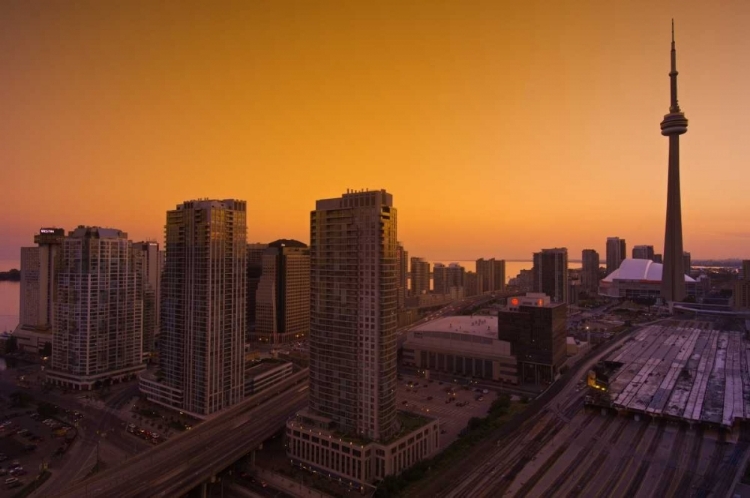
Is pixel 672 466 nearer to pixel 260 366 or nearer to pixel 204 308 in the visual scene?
pixel 260 366

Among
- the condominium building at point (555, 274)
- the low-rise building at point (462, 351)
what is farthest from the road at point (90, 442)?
the condominium building at point (555, 274)

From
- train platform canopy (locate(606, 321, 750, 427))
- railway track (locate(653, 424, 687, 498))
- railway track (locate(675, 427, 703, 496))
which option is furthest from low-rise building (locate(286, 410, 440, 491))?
train platform canopy (locate(606, 321, 750, 427))

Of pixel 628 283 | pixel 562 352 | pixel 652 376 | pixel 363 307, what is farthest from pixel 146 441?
pixel 628 283

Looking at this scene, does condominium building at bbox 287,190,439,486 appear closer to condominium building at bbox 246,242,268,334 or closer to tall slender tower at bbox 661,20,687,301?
condominium building at bbox 246,242,268,334

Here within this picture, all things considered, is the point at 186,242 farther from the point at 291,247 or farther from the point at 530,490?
the point at 291,247

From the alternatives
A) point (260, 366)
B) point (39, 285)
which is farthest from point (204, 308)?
point (39, 285)

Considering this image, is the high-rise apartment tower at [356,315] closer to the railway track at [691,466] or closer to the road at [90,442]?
the road at [90,442]
